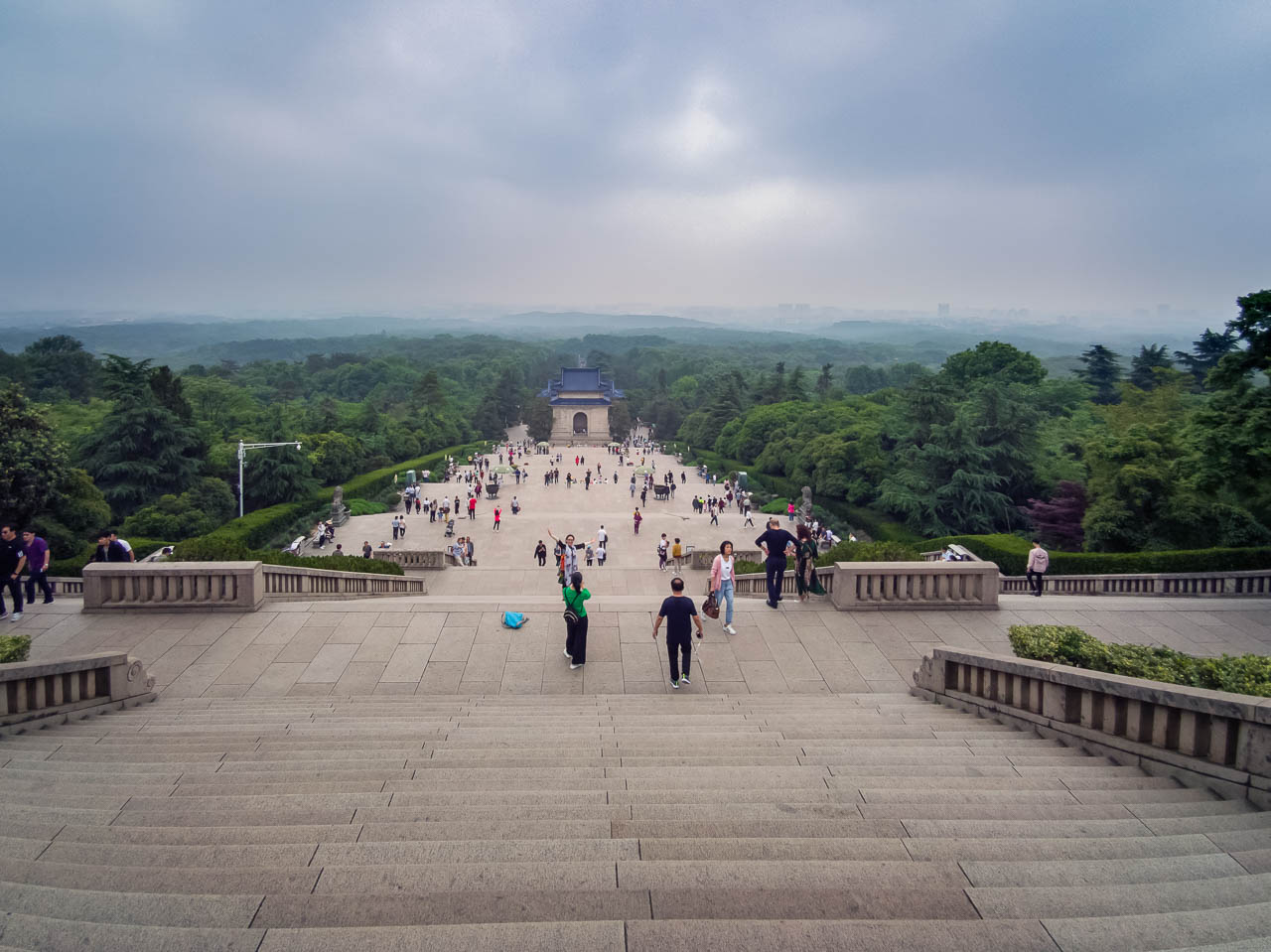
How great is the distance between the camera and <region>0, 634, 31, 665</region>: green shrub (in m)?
7.21

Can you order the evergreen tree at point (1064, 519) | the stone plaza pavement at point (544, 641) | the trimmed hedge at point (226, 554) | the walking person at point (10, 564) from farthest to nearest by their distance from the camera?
the evergreen tree at point (1064, 519) → the trimmed hedge at point (226, 554) → the walking person at point (10, 564) → the stone plaza pavement at point (544, 641)

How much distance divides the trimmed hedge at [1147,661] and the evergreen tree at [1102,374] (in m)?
66.3

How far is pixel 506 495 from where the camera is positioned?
161 ft

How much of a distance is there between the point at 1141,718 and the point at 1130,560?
15.8 meters

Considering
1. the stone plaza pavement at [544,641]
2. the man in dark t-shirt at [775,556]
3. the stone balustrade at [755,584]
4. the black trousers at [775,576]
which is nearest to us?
the stone plaza pavement at [544,641]

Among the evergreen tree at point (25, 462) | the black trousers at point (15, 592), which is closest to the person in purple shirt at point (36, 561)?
the black trousers at point (15, 592)

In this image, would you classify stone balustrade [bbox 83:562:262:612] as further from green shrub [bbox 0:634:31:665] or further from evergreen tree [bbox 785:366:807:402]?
evergreen tree [bbox 785:366:807:402]

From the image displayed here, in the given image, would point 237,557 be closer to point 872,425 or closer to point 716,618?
point 716,618

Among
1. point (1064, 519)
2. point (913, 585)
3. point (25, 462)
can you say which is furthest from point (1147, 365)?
point (25, 462)

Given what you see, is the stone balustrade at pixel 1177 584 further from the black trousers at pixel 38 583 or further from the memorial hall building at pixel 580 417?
the memorial hall building at pixel 580 417

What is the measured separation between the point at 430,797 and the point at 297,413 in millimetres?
62478

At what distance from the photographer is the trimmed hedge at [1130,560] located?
17.5m

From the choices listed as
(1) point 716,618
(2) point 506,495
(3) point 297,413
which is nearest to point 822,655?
(1) point 716,618

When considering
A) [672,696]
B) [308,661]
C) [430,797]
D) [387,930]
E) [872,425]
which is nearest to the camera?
[387,930]
